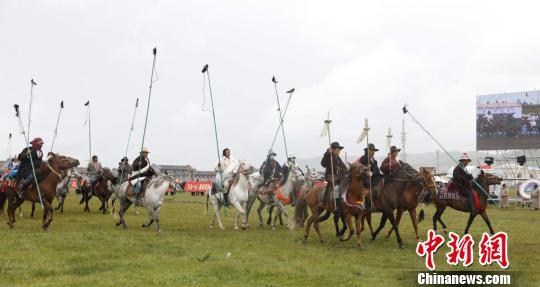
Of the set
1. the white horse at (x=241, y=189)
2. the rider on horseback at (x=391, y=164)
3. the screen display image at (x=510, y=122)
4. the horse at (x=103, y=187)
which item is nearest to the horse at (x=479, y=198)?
the rider on horseback at (x=391, y=164)

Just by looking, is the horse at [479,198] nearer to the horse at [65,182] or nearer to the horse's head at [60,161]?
the horse's head at [60,161]

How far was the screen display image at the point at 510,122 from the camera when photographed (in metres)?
63.7

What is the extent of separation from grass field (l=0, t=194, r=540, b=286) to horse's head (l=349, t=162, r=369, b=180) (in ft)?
6.96

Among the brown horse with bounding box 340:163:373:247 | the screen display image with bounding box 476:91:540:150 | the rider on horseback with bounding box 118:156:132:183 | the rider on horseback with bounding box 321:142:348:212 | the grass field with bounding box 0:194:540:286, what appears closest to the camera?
the grass field with bounding box 0:194:540:286

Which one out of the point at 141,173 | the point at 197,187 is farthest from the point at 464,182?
the point at 197,187

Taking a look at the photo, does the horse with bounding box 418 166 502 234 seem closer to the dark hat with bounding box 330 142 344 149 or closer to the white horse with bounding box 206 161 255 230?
the dark hat with bounding box 330 142 344 149

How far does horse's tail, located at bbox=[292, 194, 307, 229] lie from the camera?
59.4 ft

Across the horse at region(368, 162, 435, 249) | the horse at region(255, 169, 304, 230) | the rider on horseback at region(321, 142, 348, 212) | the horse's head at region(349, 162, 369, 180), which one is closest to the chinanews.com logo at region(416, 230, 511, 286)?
the horse's head at region(349, 162, 369, 180)

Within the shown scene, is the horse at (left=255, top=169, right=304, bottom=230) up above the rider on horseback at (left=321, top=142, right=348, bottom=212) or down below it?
below

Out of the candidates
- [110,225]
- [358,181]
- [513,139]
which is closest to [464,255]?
[358,181]

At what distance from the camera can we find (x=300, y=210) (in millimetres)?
18234

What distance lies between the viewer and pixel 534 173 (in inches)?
2208

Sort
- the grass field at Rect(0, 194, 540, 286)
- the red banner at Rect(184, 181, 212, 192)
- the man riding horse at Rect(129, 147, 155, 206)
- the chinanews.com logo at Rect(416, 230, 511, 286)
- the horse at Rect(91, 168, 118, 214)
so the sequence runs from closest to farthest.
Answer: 1. the grass field at Rect(0, 194, 540, 286)
2. the chinanews.com logo at Rect(416, 230, 511, 286)
3. the man riding horse at Rect(129, 147, 155, 206)
4. the horse at Rect(91, 168, 118, 214)
5. the red banner at Rect(184, 181, 212, 192)

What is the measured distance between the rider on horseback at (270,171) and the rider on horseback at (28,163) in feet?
26.8
